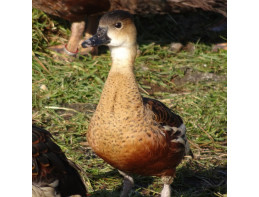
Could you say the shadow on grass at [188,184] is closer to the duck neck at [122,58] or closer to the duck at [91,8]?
the duck neck at [122,58]

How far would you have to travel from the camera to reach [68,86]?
18.6 feet

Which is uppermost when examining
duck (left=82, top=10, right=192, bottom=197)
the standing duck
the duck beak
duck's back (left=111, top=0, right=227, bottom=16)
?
duck's back (left=111, top=0, right=227, bottom=16)

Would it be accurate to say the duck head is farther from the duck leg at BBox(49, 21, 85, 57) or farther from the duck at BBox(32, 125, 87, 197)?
the duck leg at BBox(49, 21, 85, 57)

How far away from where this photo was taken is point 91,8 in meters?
6.00

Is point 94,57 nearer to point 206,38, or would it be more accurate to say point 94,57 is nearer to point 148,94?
point 148,94

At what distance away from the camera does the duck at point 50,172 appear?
3.00 metres

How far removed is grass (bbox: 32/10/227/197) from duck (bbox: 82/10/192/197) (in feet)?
2.10

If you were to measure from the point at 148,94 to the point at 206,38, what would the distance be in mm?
2046

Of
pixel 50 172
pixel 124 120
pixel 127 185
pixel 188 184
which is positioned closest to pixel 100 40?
pixel 124 120

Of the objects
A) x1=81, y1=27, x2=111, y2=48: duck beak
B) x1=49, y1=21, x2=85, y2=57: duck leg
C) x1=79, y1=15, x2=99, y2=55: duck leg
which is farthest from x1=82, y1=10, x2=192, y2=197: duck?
x1=79, y1=15, x2=99, y2=55: duck leg

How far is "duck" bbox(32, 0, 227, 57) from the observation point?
5969mm

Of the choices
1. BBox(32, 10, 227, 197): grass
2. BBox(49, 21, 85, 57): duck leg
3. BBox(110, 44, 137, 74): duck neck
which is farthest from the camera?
BBox(49, 21, 85, 57): duck leg

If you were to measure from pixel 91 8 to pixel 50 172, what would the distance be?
335 centimetres

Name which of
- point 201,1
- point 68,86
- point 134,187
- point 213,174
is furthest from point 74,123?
point 201,1
